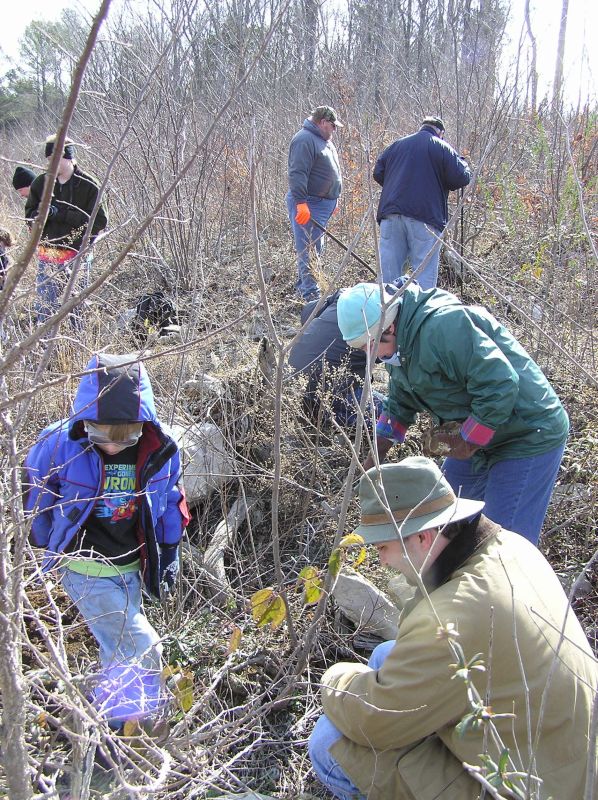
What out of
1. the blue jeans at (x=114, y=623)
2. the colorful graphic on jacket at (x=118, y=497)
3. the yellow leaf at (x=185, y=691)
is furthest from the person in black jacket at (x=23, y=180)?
the yellow leaf at (x=185, y=691)

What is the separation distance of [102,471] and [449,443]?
130 cm

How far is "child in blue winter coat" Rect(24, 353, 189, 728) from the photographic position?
238 cm

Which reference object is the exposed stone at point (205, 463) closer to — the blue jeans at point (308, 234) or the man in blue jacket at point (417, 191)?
the man in blue jacket at point (417, 191)

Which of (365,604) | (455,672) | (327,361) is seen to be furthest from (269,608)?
(327,361)

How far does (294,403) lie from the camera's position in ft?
12.2

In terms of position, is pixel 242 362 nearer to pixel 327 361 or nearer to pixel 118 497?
pixel 327 361

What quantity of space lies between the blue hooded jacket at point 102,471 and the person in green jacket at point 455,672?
0.90m

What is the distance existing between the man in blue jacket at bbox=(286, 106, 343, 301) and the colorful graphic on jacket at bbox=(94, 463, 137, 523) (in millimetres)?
3415

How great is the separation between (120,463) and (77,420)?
0.85 ft

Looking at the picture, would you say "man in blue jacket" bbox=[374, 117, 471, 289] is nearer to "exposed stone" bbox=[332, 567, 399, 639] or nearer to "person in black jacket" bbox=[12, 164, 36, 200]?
"exposed stone" bbox=[332, 567, 399, 639]

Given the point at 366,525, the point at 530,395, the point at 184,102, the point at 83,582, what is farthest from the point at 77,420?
the point at 184,102

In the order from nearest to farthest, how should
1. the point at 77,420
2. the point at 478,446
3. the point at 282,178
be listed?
the point at 77,420 → the point at 478,446 → the point at 282,178

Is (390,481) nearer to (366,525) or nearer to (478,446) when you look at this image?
(366,525)

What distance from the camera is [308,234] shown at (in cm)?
581
